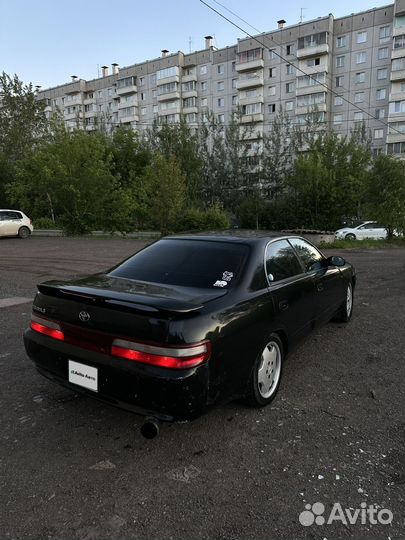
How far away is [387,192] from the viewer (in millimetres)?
17453

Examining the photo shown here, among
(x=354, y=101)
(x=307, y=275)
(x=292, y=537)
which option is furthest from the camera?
(x=354, y=101)

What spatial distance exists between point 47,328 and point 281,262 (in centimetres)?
218

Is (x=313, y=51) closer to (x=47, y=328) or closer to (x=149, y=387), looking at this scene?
(x=47, y=328)

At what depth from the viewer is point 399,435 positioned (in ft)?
9.47

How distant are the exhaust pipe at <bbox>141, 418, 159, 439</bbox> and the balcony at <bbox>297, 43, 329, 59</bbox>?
2207 inches

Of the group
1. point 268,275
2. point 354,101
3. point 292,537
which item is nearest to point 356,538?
point 292,537

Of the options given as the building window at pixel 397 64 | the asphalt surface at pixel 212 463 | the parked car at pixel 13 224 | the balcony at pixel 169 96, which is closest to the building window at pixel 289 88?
the building window at pixel 397 64

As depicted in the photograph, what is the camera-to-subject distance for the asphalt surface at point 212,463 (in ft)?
6.83

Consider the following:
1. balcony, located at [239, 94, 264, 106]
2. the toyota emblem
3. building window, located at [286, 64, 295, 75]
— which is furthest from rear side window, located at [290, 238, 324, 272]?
balcony, located at [239, 94, 264, 106]

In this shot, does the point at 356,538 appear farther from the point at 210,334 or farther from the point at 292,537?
the point at 210,334

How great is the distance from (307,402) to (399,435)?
2.45 ft

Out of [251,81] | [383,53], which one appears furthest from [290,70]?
[383,53]

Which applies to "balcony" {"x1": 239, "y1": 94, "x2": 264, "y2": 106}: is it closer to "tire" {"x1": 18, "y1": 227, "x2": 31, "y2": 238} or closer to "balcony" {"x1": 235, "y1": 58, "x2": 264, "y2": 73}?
"balcony" {"x1": 235, "y1": 58, "x2": 264, "y2": 73}

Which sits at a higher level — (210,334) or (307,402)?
(210,334)
